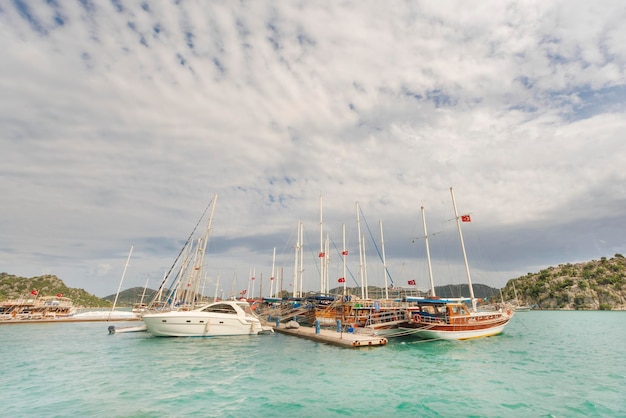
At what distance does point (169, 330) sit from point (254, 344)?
9.85m

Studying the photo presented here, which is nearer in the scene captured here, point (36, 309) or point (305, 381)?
point (305, 381)

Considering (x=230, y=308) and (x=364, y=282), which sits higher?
(x=364, y=282)

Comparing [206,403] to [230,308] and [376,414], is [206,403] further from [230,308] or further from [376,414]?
[230,308]

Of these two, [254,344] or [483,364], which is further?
[254,344]

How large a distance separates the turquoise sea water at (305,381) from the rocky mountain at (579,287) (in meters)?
Result: 138

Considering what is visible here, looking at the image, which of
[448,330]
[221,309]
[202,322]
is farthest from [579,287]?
[202,322]

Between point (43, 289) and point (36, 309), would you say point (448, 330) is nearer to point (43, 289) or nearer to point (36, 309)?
point (36, 309)

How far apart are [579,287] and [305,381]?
171 metres

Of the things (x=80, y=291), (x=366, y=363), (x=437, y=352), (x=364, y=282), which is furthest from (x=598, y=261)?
(x=80, y=291)

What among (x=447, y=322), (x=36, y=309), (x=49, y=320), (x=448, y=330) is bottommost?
(x=49, y=320)

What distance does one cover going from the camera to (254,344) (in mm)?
28656

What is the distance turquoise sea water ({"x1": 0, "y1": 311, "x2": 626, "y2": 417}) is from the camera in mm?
11727

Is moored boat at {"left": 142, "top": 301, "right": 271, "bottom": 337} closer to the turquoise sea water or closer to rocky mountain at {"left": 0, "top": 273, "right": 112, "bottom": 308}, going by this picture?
the turquoise sea water

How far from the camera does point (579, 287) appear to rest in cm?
12938
